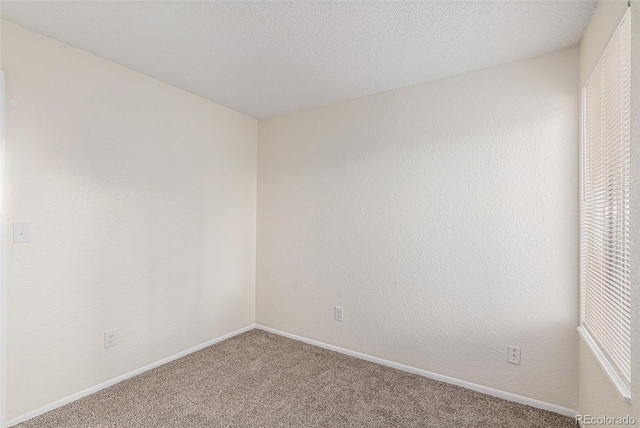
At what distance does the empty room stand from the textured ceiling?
0.05ft

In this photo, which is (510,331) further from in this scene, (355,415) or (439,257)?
(355,415)

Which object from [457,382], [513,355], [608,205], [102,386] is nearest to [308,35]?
[608,205]

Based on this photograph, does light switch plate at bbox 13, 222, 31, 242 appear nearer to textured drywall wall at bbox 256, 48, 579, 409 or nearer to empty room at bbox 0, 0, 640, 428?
empty room at bbox 0, 0, 640, 428

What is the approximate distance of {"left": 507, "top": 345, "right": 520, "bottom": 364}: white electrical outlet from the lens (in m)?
2.23

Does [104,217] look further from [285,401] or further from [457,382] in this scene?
[457,382]

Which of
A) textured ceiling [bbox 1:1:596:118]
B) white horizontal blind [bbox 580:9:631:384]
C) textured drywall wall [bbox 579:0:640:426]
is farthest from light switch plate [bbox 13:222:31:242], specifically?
white horizontal blind [bbox 580:9:631:384]

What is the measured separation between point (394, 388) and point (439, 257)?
3.36 feet

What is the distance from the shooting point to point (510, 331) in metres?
2.26

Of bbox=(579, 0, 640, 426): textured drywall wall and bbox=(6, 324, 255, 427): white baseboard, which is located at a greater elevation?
bbox=(579, 0, 640, 426): textured drywall wall

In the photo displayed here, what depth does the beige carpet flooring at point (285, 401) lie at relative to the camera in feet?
6.55

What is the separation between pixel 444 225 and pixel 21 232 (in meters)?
2.80

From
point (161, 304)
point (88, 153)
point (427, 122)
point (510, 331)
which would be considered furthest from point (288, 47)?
point (510, 331)

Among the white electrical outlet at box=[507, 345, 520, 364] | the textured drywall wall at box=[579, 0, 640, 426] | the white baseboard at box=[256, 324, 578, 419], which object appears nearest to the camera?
the textured drywall wall at box=[579, 0, 640, 426]

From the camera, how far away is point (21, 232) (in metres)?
1.95
